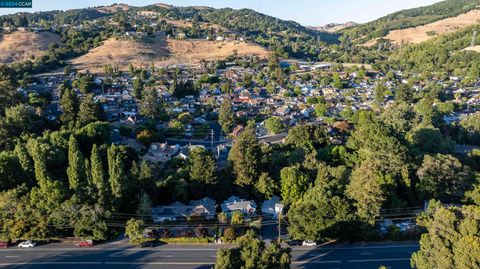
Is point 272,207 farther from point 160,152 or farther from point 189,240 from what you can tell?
point 160,152

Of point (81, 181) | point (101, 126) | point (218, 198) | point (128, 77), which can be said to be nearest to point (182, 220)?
point (218, 198)

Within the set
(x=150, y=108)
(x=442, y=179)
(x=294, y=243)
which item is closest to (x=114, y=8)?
(x=150, y=108)

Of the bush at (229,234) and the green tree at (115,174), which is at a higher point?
the green tree at (115,174)

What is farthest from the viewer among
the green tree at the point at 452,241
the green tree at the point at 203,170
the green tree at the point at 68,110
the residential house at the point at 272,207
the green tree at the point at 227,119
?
the green tree at the point at 227,119

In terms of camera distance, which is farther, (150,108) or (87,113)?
(150,108)

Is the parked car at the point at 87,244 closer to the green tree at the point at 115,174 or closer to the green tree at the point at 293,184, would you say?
the green tree at the point at 115,174

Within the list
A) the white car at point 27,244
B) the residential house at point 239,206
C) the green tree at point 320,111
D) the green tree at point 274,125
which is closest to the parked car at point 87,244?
the white car at point 27,244
